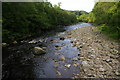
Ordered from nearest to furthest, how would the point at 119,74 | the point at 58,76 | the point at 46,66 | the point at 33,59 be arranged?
1. the point at 119,74
2. the point at 58,76
3. the point at 46,66
4. the point at 33,59

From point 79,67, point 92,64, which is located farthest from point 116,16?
point 79,67

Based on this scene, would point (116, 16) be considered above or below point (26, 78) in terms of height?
above

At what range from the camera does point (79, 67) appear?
19.9 feet

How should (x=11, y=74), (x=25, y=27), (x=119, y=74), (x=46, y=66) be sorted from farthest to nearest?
1. (x=25, y=27)
2. (x=46, y=66)
3. (x=11, y=74)
4. (x=119, y=74)

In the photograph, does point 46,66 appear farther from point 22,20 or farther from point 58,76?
point 22,20

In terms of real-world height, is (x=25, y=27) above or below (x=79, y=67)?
above

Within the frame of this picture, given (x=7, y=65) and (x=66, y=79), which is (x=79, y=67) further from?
(x=7, y=65)

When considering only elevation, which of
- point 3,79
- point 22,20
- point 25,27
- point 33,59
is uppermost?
point 22,20

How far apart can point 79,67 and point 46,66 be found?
2286 millimetres

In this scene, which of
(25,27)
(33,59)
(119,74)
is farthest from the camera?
(25,27)


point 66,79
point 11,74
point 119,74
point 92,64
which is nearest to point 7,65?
point 11,74

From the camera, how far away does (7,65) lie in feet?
22.4

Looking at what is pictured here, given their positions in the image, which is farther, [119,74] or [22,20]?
[22,20]

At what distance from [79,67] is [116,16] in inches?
313
